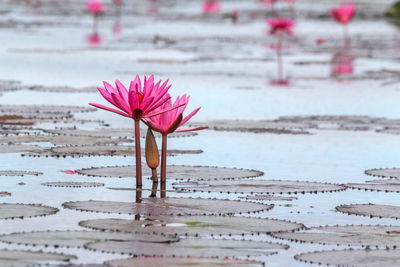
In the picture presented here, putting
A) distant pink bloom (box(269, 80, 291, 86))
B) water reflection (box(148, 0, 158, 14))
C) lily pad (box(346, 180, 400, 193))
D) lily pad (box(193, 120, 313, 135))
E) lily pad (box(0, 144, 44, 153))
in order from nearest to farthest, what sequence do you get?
lily pad (box(346, 180, 400, 193)), lily pad (box(0, 144, 44, 153)), lily pad (box(193, 120, 313, 135)), distant pink bloom (box(269, 80, 291, 86)), water reflection (box(148, 0, 158, 14))

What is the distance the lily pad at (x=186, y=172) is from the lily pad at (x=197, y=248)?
1446mm

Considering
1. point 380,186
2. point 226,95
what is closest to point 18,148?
point 380,186

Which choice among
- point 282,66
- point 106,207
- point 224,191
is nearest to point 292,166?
point 224,191

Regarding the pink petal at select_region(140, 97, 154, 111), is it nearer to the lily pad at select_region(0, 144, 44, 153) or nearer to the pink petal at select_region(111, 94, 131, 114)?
the pink petal at select_region(111, 94, 131, 114)

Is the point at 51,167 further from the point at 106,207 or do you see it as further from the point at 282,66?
the point at 282,66

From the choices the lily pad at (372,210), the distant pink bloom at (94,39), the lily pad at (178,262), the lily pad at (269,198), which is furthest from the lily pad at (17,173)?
the distant pink bloom at (94,39)

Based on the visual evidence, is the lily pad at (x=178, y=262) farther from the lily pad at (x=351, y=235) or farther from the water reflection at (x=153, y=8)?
the water reflection at (x=153, y=8)

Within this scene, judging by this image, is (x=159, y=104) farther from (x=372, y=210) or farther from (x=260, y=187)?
(x=372, y=210)

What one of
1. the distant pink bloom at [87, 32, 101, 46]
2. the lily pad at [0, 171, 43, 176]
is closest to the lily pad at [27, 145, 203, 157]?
the lily pad at [0, 171, 43, 176]

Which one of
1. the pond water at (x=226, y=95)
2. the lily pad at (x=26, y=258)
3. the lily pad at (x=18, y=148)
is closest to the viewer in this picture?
the lily pad at (x=26, y=258)

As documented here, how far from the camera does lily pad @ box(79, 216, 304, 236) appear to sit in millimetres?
4078

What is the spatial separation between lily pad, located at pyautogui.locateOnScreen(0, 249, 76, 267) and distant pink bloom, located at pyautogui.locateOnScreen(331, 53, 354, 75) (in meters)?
9.33

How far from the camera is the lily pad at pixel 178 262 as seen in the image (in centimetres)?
354

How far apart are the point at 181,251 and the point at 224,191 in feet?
4.28
